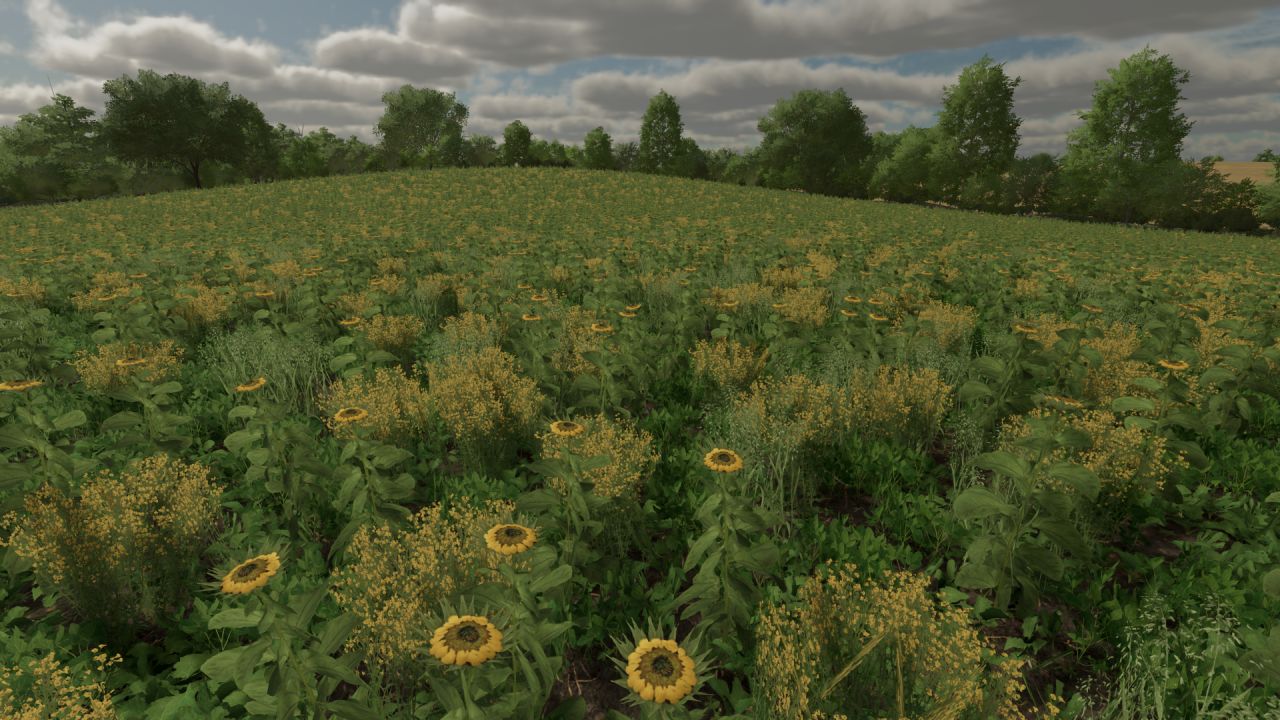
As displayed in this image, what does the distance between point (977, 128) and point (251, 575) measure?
2434 inches

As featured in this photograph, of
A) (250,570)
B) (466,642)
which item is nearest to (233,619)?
(250,570)

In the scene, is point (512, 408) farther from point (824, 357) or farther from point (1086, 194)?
point (1086, 194)

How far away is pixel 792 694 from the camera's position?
7.64 ft

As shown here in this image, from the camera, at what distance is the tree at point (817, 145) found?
61344mm

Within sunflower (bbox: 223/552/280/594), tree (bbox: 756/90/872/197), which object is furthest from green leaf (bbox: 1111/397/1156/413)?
tree (bbox: 756/90/872/197)

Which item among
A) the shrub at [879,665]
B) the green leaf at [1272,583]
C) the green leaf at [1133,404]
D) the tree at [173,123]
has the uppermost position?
the tree at [173,123]

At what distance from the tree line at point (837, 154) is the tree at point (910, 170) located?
0.14 meters

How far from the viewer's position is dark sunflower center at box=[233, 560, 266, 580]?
2.09 metres

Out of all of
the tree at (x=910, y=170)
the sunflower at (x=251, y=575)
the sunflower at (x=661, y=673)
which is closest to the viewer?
the sunflower at (x=661, y=673)

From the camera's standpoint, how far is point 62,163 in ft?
186

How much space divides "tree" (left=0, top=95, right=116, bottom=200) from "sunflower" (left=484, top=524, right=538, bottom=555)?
72303 mm

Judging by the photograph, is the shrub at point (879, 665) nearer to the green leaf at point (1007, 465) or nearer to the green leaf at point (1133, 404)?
the green leaf at point (1007, 465)

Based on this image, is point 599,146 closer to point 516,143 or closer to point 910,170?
point 516,143

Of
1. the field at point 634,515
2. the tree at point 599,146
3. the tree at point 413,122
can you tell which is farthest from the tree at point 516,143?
the field at point 634,515
